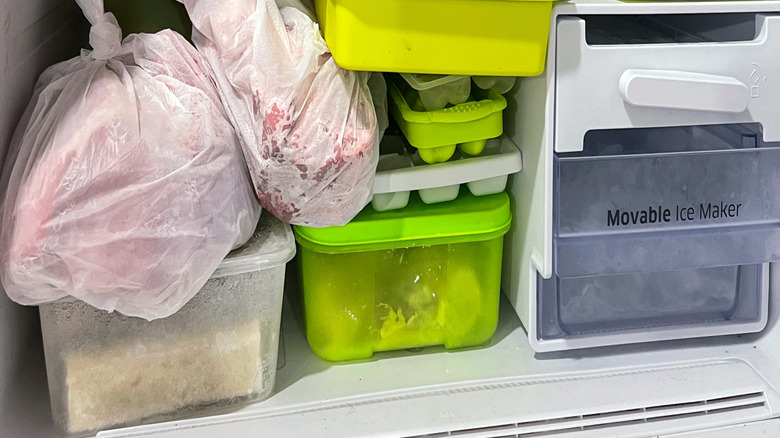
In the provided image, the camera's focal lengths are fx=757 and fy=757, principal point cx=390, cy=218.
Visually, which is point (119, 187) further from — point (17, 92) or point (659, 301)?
point (659, 301)

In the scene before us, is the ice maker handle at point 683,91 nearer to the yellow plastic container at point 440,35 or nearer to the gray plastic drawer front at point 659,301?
the yellow plastic container at point 440,35

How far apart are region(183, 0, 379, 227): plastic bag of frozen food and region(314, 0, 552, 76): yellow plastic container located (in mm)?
39

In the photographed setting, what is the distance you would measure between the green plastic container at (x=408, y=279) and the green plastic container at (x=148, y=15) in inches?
15.5

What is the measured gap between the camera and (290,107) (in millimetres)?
828

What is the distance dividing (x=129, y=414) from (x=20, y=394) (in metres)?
0.16

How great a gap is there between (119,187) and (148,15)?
425mm

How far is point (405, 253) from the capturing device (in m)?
0.99

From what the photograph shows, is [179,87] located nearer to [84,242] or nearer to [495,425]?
[84,242]

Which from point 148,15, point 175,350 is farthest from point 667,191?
point 148,15

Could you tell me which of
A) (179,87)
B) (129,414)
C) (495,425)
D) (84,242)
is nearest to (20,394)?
(129,414)

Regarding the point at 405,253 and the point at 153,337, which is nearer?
the point at 153,337

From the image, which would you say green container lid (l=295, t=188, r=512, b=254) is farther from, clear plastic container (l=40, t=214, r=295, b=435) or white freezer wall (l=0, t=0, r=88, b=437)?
white freezer wall (l=0, t=0, r=88, b=437)

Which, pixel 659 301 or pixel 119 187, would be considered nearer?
pixel 119 187

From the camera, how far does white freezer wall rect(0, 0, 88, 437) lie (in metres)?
0.85
